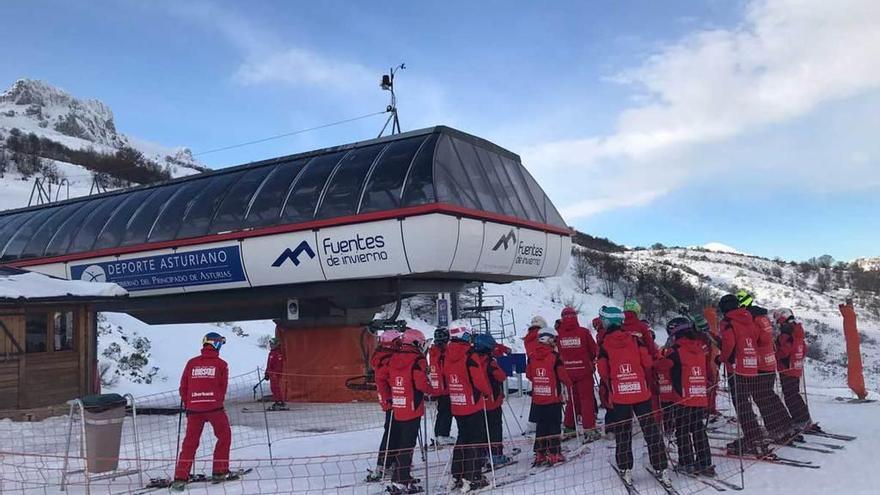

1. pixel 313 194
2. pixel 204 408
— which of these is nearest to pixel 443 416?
pixel 204 408

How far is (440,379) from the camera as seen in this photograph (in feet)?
26.1

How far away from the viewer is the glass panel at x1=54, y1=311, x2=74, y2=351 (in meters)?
12.9

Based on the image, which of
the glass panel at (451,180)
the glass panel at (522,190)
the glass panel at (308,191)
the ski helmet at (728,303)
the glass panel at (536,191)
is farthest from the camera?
the glass panel at (536,191)

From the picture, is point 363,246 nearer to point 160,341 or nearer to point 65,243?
point 65,243

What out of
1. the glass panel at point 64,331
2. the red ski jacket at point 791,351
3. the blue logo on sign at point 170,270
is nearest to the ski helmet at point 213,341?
the blue logo on sign at point 170,270

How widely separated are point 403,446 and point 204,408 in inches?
95.6

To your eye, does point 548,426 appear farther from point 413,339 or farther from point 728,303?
point 728,303

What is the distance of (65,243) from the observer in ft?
52.1

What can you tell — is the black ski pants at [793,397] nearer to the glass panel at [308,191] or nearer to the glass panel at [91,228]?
the glass panel at [308,191]

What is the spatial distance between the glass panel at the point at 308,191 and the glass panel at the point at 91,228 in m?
5.80

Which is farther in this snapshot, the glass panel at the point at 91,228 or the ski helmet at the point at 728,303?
the glass panel at the point at 91,228

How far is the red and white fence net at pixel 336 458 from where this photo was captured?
737cm

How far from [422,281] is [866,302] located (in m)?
88.3

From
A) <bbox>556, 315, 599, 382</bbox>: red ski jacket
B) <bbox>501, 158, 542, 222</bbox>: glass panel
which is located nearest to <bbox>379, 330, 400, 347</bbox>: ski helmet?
<bbox>556, 315, 599, 382</bbox>: red ski jacket
